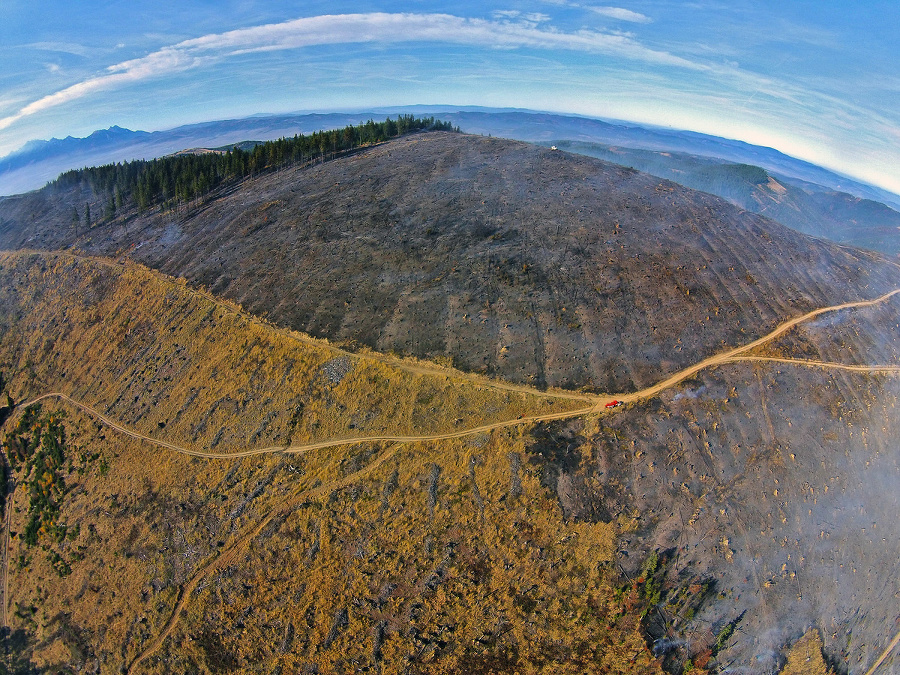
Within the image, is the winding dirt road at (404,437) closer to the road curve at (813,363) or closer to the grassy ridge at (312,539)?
the road curve at (813,363)

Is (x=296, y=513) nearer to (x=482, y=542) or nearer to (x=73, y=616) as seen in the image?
Answer: (x=482, y=542)

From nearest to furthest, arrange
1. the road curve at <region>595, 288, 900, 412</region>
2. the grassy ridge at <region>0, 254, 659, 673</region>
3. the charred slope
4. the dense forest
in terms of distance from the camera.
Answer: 1. the grassy ridge at <region>0, 254, 659, 673</region>
2. the road curve at <region>595, 288, 900, 412</region>
3. the charred slope
4. the dense forest

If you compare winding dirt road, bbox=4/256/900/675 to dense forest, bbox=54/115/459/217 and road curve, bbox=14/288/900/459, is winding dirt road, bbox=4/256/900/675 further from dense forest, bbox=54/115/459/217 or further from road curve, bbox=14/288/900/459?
dense forest, bbox=54/115/459/217

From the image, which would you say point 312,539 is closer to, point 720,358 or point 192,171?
point 720,358

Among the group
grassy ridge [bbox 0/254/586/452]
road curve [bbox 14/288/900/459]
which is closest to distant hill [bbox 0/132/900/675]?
grassy ridge [bbox 0/254/586/452]

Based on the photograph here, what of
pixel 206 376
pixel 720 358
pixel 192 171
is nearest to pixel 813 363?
pixel 720 358
